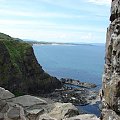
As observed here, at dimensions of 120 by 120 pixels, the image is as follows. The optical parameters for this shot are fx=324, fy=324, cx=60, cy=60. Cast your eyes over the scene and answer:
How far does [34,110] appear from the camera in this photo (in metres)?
20.1

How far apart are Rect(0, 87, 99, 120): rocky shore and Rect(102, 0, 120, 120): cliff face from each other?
9515mm

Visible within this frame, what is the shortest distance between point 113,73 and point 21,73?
88.8m

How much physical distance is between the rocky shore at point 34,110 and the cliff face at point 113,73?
31.2ft

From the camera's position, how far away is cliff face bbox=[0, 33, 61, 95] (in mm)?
89938

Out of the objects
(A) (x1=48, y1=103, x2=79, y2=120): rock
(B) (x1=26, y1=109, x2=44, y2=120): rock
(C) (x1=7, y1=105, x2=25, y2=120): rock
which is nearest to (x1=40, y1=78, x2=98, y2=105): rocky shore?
(A) (x1=48, y1=103, x2=79, y2=120): rock

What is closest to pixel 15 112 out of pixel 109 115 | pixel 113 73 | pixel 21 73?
pixel 109 115

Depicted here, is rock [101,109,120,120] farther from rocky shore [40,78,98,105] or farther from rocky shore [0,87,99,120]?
rocky shore [40,78,98,105]

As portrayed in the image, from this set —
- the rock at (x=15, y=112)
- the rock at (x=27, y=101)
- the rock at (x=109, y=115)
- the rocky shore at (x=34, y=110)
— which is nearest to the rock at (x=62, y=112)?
the rocky shore at (x=34, y=110)

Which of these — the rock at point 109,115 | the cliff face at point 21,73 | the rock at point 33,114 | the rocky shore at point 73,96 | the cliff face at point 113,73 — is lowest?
the rocky shore at point 73,96

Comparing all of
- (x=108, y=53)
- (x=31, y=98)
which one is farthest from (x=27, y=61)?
(x=108, y=53)

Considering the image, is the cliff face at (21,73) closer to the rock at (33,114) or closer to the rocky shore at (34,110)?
the rocky shore at (34,110)

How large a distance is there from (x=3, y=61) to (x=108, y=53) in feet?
272

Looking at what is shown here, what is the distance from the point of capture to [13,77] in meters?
91.6

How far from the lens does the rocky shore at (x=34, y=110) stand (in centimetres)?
1897
